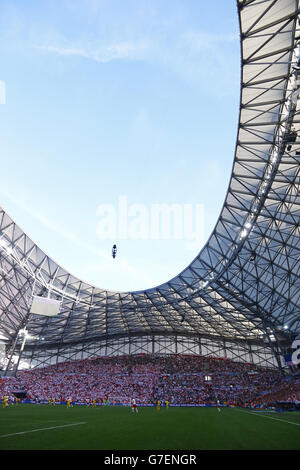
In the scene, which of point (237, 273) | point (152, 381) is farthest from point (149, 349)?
point (237, 273)

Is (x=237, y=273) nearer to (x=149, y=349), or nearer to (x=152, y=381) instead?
(x=152, y=381)

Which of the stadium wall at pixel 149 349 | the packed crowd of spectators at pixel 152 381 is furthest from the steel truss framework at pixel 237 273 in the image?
the packed crowd of spectators at pixel 152 381

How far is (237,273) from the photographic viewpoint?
35375mm

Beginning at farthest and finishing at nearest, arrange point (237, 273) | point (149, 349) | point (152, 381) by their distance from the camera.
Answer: point (149, 349) → point (152, 381) → point (237, 273)

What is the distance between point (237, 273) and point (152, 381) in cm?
3109

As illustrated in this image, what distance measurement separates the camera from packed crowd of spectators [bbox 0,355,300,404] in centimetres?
4566

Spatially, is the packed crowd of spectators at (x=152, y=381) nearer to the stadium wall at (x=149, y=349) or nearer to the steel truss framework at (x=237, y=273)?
the stadium wall at (x=149, y=349)

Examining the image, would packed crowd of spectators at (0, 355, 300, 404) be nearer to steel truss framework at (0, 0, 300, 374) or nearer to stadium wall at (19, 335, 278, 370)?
stadium wall at (19, 335, 278, 370)

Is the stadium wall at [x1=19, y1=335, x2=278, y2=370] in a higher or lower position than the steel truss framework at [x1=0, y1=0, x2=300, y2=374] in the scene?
lower

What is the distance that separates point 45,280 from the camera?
4075 cm

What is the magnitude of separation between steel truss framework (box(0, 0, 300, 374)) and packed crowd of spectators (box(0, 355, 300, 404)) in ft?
13.1

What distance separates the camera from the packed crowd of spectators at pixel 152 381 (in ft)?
150

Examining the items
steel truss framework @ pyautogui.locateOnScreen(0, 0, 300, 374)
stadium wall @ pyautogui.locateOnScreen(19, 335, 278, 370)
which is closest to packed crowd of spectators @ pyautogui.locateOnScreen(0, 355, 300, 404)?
stadium wall @ pyautogui.locateOnScreen(19, 335, 278, 370)
